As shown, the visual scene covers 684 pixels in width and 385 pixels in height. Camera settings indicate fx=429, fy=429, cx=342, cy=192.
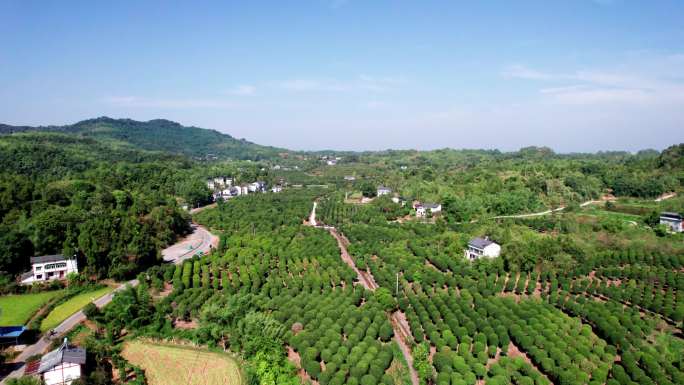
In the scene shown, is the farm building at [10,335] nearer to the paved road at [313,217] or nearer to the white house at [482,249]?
the white house at [482,249]

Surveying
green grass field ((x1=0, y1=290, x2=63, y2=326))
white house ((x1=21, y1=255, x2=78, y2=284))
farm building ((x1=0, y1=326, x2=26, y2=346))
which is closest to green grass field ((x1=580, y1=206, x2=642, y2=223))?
white house ((x1=21, y1=255, x2=78, y2=284))

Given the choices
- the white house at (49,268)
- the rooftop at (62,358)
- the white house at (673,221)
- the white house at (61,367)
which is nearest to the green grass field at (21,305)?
the white house at (49,268)

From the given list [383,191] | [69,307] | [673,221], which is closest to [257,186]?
[383,191]

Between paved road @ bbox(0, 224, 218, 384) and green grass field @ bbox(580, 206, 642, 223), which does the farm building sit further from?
green grass field @ bbox(580, 206, 642, 223)

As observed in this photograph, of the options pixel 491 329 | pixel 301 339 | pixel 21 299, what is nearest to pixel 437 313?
pixel 491 329

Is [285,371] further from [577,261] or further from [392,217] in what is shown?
[392,217]
